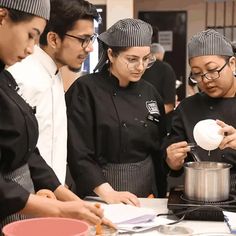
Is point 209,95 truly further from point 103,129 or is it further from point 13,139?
point 13,139

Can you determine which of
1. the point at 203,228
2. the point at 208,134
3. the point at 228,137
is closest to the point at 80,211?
the point at 203,228

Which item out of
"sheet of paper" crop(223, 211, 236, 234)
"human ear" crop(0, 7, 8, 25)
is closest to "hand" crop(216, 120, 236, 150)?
"sheet of paper" crop(223, 211, 236, 234)

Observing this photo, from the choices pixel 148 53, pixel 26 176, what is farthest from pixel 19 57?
pixel 148 53

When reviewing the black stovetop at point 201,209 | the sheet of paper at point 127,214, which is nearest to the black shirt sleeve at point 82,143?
the sheet of paper at point 127,214

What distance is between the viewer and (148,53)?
2.25 metres

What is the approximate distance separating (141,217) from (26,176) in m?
0.41

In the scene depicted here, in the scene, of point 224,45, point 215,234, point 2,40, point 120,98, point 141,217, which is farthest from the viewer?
point 120,98

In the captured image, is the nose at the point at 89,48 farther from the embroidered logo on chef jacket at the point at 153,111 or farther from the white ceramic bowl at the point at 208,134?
the white ceramic bowl at the point at 208,134

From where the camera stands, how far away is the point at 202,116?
7.26 feet

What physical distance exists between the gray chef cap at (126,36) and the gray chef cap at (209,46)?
222mm

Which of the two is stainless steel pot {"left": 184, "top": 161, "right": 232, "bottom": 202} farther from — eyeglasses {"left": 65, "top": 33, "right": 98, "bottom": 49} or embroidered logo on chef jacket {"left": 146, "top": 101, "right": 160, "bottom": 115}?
eyeglasses {"left": 65, "top": 33, "right": 98, "bottom": 49}

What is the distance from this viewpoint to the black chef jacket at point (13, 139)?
4.44 feet

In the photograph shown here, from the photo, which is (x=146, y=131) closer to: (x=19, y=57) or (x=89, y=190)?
(x=89, y=190)

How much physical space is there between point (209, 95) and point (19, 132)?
101 centimetres
